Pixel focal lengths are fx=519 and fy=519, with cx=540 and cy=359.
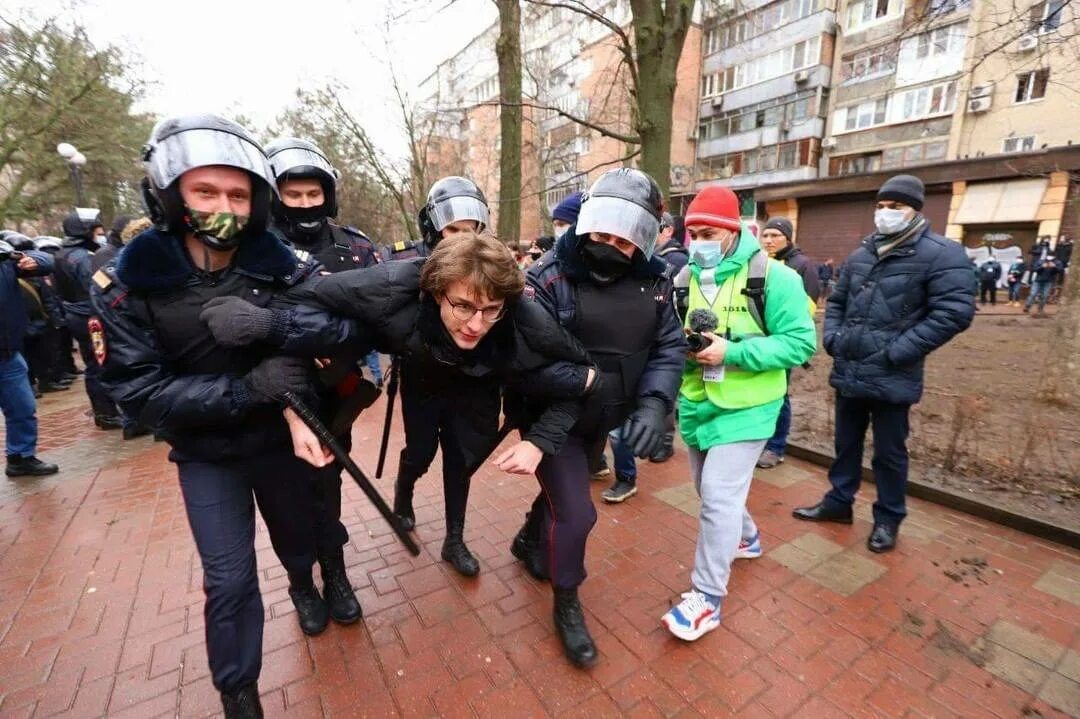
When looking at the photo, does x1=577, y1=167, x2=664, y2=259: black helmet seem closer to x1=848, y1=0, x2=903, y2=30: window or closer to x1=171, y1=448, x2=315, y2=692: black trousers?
x1=171, y1=448, x2=315, y2=692: black trousers

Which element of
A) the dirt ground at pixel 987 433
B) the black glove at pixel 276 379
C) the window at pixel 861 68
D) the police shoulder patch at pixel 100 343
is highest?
the window at pixel 861 68

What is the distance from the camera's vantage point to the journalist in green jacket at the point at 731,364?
7.83 feet

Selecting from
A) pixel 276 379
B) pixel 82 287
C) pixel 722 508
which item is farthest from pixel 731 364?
pixel 82 287

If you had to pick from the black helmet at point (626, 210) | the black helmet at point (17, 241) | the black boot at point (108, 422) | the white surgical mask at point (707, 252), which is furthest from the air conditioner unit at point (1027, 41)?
the black helmet at point (17, 241)

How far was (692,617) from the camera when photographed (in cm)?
242

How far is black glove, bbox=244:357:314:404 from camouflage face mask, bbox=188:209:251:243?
1.48 feet

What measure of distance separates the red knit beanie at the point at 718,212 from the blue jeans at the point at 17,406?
17.8ft

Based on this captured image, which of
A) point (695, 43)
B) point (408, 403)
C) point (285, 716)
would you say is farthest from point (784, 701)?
point (695, 43)

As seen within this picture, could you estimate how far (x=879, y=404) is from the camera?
121 inches

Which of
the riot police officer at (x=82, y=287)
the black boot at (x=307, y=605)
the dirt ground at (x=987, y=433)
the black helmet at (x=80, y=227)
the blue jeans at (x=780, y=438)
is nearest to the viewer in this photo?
the black boot at (x=307, y=605)

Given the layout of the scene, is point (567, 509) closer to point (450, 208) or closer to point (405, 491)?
point (405, 491)

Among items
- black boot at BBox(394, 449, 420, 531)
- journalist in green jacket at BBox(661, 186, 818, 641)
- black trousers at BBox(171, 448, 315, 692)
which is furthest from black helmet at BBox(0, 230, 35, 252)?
journalist in green jacket at BBox(661, 186, 818, 641)

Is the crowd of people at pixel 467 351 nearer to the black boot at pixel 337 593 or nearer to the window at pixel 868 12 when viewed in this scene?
the black boot at pixel 337 593

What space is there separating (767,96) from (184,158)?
3034cm
